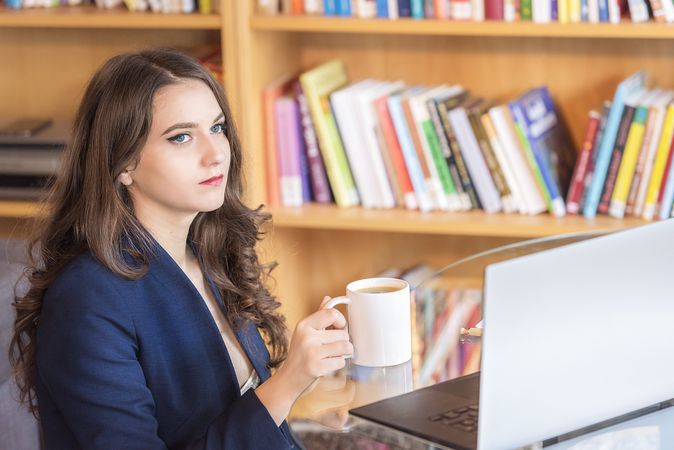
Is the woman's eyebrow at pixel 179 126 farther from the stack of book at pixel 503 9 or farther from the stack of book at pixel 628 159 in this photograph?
the stack of book at pixel 628 159

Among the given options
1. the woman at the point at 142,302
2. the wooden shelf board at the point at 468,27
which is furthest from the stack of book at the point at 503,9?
the woman at the point at 142,302

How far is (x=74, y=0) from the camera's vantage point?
97.3 inches

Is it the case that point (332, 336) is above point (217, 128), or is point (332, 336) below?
below

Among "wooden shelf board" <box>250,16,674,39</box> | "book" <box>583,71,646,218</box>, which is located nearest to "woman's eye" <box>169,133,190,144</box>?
"wooden shelf board" <box>250,16,674,39</box>

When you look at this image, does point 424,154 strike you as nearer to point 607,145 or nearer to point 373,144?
point 373,144

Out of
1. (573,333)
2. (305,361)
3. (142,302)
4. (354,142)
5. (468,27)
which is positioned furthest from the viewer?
(354,142)

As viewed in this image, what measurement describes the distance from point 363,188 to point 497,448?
4.48ft

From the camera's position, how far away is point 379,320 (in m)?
1.26

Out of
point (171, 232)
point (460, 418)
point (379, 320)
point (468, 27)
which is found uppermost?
point (468, 27)

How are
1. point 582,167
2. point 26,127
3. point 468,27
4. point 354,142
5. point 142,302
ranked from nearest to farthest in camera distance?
point 142,302 < point 468,27 < point 582,167 < point 354,142 < point 26,127

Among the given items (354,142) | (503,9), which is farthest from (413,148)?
(503,9)

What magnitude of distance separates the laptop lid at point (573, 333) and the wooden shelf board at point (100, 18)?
1410 millimetres

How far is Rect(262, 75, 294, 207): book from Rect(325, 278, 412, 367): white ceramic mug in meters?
1.12

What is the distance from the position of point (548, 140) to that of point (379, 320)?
1187mm
